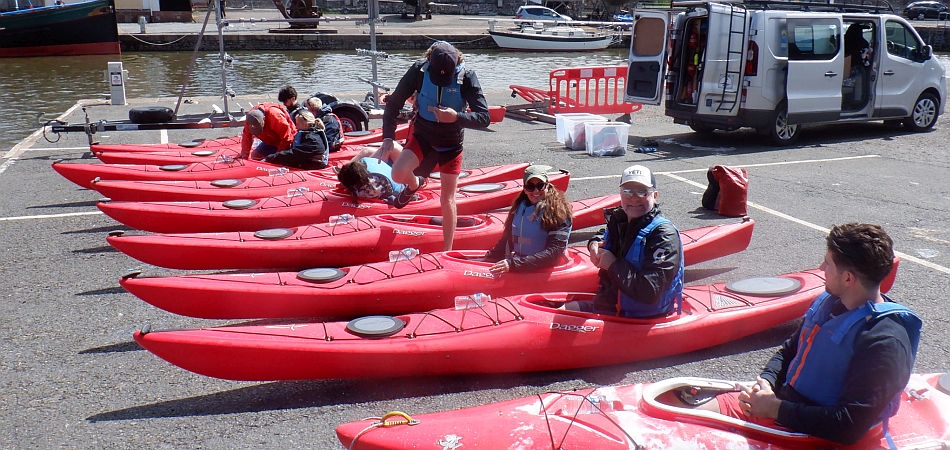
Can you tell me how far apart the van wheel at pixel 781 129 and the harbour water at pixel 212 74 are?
8681 millimetres

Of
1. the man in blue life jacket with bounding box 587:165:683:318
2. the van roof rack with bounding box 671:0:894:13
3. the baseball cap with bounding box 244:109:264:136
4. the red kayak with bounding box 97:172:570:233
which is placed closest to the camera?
the man in blue life jacket with bounding box 587:165:683:318

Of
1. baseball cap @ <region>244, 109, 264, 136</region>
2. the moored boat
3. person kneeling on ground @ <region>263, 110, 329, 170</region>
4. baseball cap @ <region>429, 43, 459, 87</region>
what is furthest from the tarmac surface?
the moored boat

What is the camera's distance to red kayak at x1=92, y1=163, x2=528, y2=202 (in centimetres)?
705

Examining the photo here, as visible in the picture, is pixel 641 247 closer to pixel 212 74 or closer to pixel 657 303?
pixel 657 303

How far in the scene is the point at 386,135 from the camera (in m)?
5.83

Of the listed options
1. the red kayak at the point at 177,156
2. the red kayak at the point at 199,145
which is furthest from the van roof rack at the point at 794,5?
the red kayak at the point at 177,156

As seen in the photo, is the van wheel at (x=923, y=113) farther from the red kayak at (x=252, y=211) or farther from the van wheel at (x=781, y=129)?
the red kayak at (x=252, y=211)

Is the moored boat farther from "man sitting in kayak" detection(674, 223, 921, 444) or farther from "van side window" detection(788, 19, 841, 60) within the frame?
"man sitting in kayak" detection(674, 223, 921, 444)

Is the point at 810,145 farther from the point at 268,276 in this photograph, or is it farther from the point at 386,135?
the point at 268,276

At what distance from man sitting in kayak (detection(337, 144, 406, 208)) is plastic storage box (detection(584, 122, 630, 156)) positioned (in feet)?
14.7

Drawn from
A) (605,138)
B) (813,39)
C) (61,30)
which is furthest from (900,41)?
(61,30)

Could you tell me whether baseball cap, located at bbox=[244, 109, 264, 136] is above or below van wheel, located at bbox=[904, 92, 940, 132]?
above

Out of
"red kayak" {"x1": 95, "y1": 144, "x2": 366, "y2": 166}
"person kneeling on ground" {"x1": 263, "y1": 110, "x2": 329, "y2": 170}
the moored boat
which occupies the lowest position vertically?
"red kayak" {"x1": 95, "y1": 144, "x2": 366, "y2": 166}

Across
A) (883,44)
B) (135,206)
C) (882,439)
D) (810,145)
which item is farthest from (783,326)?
(883,44)
